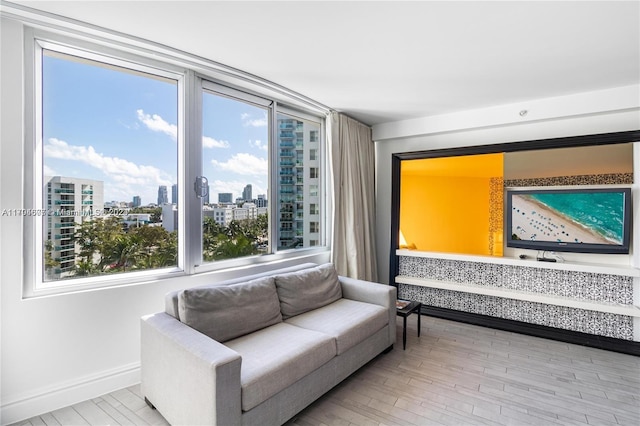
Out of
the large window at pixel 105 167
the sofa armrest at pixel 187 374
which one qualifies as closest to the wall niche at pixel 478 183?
the large window at pixel 105 167

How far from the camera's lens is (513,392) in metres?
2.36

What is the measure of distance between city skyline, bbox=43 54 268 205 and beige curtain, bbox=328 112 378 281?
1.36m

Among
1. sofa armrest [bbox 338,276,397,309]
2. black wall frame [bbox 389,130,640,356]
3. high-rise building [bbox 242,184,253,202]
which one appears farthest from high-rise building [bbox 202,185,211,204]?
black wall frame [bbox 389,130,640,356]

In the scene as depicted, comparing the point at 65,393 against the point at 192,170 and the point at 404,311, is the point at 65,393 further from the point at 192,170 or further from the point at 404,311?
the point at 404,311

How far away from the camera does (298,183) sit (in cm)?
401

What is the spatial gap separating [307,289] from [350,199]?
1.60m

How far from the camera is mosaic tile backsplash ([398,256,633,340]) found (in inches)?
125

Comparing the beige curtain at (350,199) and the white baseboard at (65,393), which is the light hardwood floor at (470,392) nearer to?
the white baseboard at (65,393)

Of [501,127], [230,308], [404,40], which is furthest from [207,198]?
[501,127]

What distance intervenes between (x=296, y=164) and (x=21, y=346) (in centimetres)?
289

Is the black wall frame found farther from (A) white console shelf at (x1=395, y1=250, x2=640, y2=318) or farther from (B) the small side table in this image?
(B) the small side table

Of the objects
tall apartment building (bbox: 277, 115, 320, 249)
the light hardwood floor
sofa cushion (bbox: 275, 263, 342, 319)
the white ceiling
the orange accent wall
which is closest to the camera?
the white ceiling

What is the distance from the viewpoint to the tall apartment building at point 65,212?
87.1 inches

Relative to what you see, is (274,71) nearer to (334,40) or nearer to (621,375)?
(334,40)
